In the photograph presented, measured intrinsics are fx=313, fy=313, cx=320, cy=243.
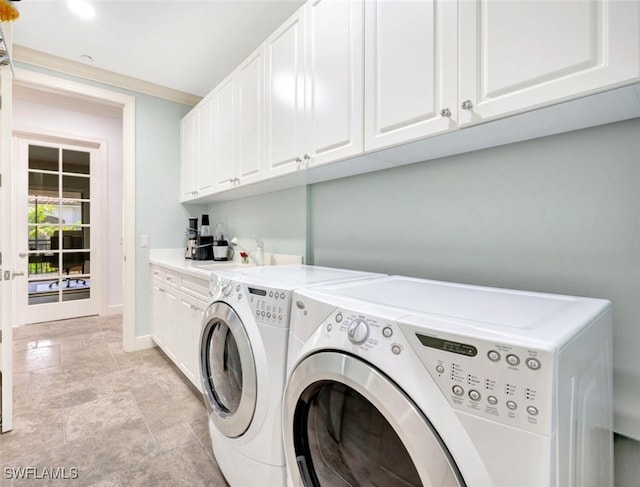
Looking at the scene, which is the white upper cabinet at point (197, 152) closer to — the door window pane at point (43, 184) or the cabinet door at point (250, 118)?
the cabinet door at point (250, 118)

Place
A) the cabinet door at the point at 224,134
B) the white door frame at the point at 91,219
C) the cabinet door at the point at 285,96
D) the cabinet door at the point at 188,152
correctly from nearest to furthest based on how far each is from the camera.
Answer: the cabinet door at the point at 285,96
the cabinet door at the point at 224,134
the cabinet door at the point at 188,152
the white door frame at the point at 91,219

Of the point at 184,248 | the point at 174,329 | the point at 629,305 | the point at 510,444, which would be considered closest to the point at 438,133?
the point at 629,305

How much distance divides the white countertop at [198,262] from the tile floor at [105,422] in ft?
2.93

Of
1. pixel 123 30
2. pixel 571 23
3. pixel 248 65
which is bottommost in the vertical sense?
pixel 571 23

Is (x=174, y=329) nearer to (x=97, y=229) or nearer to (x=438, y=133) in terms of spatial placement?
(x=438, y=133)

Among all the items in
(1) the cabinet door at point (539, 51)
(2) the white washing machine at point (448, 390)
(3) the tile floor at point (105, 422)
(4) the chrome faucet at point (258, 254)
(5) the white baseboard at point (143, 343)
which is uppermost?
(1) the cabinet door at point (539, 51)

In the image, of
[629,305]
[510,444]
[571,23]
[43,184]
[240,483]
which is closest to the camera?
[510,444]

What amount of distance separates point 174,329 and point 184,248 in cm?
114

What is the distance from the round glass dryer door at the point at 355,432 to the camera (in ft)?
2.01

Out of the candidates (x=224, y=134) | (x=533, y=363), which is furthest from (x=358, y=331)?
(x=224, y=134)

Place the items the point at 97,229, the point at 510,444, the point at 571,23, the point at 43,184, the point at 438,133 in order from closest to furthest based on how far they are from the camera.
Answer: the point at 510,444 → the point at 571,23 → the point at 438,133 → the point at 43,184 → the point at 97,229

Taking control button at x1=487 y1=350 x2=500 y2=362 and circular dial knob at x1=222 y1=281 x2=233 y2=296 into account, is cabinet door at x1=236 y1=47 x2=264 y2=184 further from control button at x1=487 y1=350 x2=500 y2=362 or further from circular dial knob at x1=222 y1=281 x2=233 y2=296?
control button at x1=487 y1=350 x2=500 y2=362

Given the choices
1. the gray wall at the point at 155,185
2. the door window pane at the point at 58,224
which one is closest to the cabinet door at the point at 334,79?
the gray wall at the point at 155,185

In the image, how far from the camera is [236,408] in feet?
4.43
